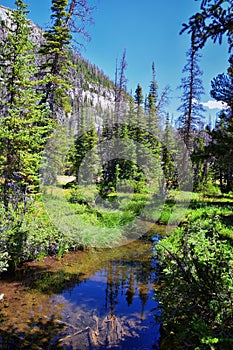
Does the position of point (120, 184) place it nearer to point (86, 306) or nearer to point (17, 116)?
point (17, 116)

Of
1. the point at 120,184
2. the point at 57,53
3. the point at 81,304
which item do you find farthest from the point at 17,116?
the point at 120,184

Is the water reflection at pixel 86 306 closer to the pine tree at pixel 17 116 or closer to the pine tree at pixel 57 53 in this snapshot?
the pine tree at pixel 17 116

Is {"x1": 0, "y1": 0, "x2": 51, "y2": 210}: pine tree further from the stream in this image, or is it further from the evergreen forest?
the stream

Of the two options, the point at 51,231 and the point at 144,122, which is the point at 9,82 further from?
the point at 144,122

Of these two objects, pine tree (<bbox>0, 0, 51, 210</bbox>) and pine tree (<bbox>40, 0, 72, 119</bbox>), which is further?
pine tree (<bbox>40, 0, 72, 119</bbox>)

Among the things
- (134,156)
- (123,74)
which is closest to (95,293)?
(134,156)

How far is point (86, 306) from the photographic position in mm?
7715

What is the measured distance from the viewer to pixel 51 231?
11172 mm

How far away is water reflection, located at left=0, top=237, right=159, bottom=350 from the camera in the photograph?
6.16m

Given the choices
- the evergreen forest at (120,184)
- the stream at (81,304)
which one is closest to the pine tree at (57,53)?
the evergreen forest at (120,184)

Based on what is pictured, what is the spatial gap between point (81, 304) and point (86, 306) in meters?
0.16

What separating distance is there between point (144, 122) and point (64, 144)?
9.59m

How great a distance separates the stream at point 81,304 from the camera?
615 centimetres

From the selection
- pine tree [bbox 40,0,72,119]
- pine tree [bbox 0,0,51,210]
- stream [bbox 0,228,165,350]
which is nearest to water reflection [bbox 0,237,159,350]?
stream [bbox 0,228,165,350]
